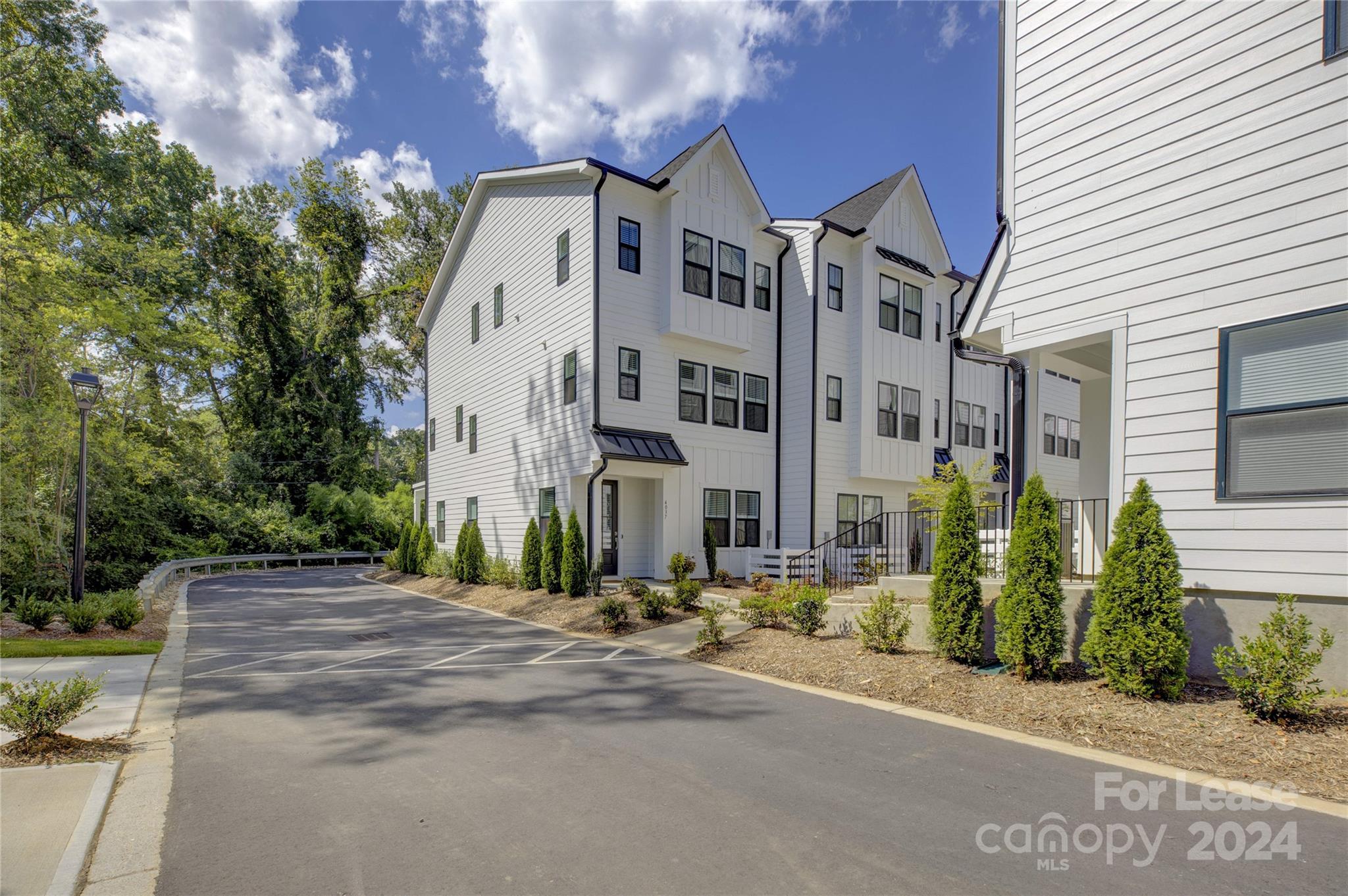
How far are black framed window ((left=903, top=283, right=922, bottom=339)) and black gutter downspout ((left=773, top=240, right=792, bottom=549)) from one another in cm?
399

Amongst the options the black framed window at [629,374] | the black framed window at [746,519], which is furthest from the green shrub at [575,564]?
the black framed window at [746,519]

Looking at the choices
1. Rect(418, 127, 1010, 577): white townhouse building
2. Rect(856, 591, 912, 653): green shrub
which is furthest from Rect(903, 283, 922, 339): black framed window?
Rect(856, 591, 912, 653): green shrub

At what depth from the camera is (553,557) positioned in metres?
15.3

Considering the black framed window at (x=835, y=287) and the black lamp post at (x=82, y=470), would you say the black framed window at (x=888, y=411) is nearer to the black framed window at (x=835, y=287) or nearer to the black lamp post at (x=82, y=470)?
the black framed window at (x=835, y=287)

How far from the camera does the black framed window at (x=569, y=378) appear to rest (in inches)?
632

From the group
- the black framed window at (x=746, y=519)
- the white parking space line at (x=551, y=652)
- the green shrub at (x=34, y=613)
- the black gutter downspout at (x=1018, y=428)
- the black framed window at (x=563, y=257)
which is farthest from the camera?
the black framed window at (x=746, y=519)

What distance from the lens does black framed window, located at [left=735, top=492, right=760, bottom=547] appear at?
17.6 m

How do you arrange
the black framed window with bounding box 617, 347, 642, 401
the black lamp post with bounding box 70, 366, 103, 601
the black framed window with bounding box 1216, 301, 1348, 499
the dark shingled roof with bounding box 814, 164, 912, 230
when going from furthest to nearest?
the dark shingled roof with bounding box 814, 164, 912, 230 → the black framed window with bounding box 617, 347, 642, 401 → the black lamp post with bounding box 70, 366, 103, 601 → the black framed window with bounding box 1216, 301, 1348, 499

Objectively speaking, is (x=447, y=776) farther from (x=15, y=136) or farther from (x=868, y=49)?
(x=15, y=136)

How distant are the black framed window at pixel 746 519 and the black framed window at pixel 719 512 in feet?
0.84

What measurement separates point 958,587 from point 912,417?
43.5ft

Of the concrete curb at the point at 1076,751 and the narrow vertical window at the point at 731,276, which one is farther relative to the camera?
the narrow vertical window at the point at 731,276

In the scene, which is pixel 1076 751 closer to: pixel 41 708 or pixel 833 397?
pixel 41 708

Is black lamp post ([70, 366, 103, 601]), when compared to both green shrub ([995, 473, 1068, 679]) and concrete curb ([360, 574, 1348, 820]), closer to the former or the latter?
concrete curb ([360, 574, 1348, 820])
